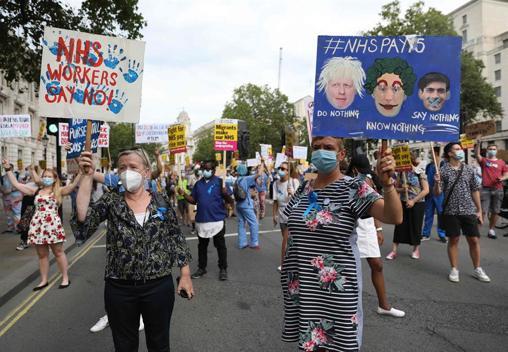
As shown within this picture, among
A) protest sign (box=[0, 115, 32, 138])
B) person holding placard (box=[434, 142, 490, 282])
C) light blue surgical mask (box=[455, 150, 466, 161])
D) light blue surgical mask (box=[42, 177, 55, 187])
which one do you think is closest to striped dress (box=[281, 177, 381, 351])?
person holding placard (box=[434, 142, 490, 282])

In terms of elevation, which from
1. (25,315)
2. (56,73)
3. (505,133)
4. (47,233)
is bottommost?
(25,315)

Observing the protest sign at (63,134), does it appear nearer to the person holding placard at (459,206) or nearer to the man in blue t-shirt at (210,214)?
the man in blue t-shirt at (210,214)

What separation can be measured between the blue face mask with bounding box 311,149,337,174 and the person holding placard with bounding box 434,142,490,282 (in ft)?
12.8

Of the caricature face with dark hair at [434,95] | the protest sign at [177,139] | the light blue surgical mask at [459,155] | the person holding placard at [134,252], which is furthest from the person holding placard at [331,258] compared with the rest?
the protest sign at [177,139]

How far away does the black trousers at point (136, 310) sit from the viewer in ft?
8.81

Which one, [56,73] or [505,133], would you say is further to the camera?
[505,133]

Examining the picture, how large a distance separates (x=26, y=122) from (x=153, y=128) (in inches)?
158

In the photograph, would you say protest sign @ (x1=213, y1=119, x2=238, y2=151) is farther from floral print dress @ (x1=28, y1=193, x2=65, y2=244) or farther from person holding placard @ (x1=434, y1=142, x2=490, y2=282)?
person holding placard @ (x1=434, y1=142, x2=490, y2=282)

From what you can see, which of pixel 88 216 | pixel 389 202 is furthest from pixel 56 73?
pixel 389 202

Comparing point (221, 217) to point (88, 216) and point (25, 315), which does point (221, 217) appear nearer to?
point (25, 315)

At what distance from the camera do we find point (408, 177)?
7699 mm

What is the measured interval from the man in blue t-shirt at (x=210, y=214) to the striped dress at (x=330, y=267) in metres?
3.86

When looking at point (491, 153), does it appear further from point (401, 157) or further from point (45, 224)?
point (45, 224)

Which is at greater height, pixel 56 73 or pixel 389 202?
pixel 56 73
